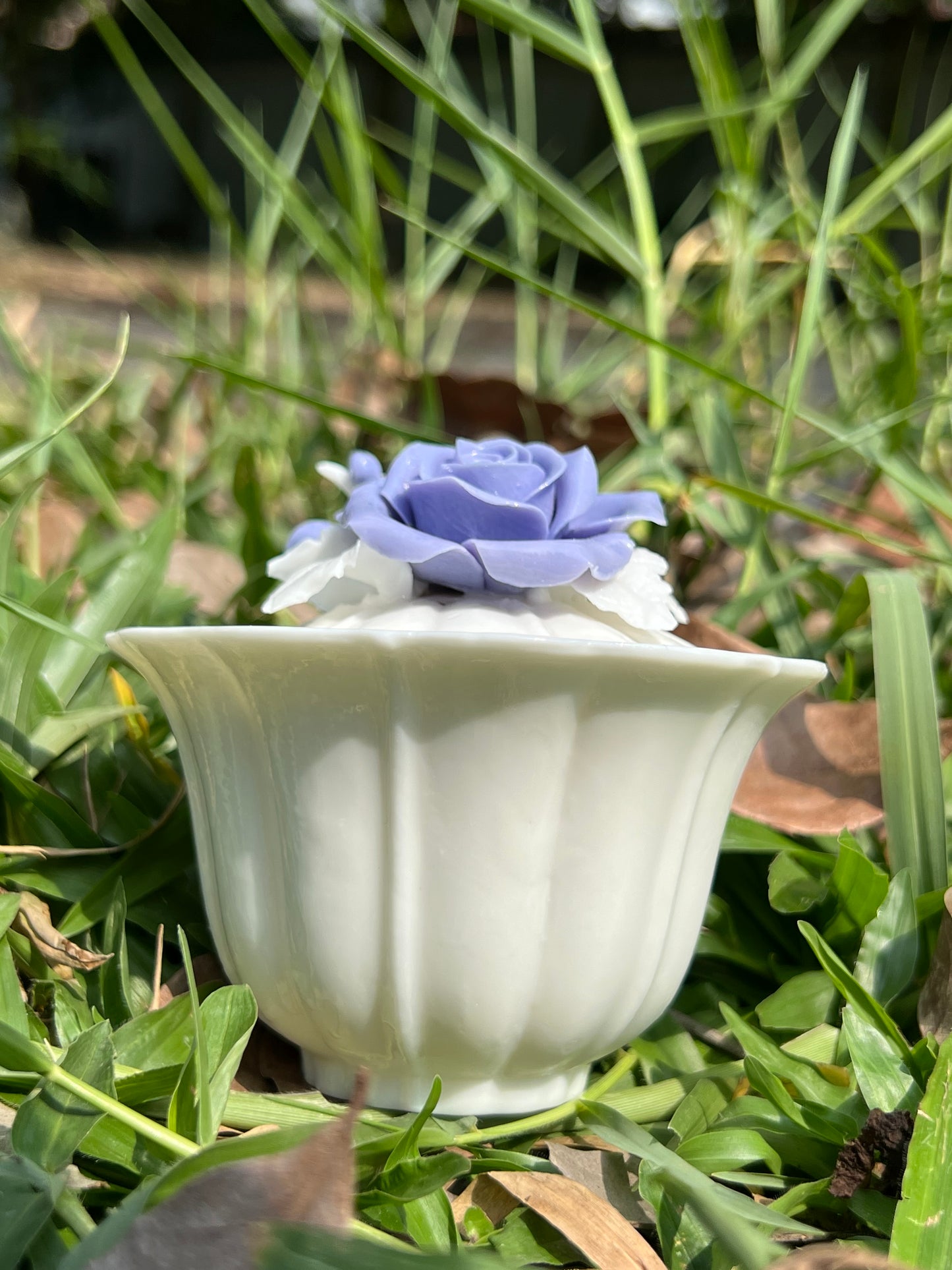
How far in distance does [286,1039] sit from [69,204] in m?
4.21

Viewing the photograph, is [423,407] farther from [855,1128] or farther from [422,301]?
[855,1128]

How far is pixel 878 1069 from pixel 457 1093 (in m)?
0.14

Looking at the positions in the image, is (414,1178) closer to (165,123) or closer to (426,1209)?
(426,1209)

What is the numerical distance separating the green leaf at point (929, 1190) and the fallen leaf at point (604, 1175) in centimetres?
8

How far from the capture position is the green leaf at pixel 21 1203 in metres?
0.26

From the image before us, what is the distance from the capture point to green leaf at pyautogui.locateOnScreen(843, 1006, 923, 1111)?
0.34 metres

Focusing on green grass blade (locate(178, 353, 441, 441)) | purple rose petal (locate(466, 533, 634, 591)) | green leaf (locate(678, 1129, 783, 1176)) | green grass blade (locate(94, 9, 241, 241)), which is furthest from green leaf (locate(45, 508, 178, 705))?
green grass blade (locate(94, 9, 241, 241))

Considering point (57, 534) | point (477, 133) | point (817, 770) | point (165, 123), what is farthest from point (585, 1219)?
point (165, 123)

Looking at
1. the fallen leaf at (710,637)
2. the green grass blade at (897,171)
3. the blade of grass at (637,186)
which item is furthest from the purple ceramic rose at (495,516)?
the green grass blade at (897,171)

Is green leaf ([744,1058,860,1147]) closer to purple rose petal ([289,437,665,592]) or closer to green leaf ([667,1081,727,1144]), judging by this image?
green leaf ([667,1081,727,1144])

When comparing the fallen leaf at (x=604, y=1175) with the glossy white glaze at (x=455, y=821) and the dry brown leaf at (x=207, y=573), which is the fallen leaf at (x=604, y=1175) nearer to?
the glossy white glaze at (x=455, y=821)

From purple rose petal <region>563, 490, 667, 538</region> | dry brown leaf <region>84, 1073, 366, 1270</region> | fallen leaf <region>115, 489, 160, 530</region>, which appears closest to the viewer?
dry brown leaf <region>84, 1073, 366, 1270</region>

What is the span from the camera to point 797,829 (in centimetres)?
43

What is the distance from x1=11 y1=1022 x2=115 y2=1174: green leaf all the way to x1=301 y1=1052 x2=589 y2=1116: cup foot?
3.6 inches
